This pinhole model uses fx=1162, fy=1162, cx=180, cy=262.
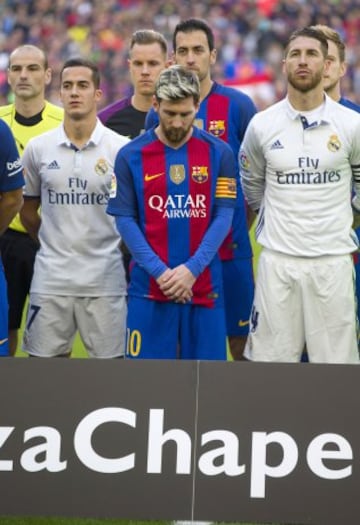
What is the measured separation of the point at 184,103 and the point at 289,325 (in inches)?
50.0

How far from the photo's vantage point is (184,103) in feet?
19.5

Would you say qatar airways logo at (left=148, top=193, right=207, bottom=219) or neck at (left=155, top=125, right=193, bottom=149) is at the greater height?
neck at (left=155, top=125, right=193, bottom=149)

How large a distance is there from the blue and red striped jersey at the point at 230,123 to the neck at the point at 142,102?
583 mm

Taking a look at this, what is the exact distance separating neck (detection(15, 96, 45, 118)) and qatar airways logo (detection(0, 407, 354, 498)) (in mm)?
2995

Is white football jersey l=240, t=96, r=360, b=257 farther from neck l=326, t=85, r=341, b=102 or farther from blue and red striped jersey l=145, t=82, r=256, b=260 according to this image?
neck l=326, t=85, r=341, b=102

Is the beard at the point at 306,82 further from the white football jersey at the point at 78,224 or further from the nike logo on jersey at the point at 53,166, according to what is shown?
the nike logo on jersey at the point at 53,166

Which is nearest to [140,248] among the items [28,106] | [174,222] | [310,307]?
[174,222]

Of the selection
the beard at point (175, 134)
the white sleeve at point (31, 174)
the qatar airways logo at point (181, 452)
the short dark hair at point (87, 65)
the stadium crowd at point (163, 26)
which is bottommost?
the qatar airways logo at point (181, 452)

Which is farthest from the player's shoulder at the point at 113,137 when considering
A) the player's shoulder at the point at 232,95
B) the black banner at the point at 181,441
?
the black banner at the point at 181,441

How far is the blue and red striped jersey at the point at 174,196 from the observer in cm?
602

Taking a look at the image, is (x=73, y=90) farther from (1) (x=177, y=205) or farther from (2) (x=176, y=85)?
(1) (x=177, y=205)

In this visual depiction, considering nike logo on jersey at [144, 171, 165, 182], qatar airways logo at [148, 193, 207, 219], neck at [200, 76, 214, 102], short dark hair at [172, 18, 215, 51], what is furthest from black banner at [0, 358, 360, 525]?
short dark hair at [172, 18, 215, 51]

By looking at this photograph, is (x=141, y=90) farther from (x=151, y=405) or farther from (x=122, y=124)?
(x=151, y=405)

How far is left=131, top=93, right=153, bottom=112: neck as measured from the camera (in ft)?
23.7
